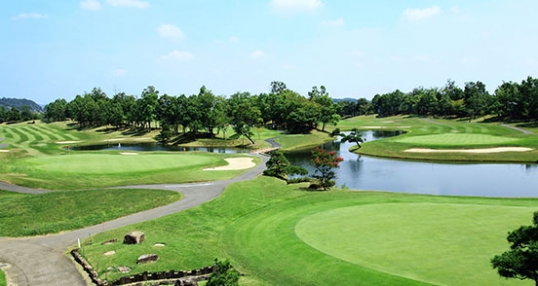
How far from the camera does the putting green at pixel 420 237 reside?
64.8 feet

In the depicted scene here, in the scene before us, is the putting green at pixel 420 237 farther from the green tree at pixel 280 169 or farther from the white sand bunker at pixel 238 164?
the white sand bunker at pixel 238 164

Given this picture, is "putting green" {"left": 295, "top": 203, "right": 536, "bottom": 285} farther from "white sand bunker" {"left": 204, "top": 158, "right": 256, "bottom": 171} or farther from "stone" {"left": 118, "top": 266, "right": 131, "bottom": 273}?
"white sand bunker" {"left": 204, "top": 158, "right": 256, "bottom": 171}

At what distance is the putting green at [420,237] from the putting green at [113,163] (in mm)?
34567

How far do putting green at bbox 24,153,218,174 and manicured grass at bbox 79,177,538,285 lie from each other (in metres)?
25.4

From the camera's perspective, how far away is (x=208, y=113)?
113875 mm

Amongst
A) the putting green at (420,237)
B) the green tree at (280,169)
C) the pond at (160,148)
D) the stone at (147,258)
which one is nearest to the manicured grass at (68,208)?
the stone at (147,258)

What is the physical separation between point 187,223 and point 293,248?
10.6m

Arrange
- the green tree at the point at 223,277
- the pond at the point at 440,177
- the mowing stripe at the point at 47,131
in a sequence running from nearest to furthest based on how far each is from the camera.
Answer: the green tree at the point at 223,277 → the pond at the point at 440,177 → the mowing stripe at the point at 47,131

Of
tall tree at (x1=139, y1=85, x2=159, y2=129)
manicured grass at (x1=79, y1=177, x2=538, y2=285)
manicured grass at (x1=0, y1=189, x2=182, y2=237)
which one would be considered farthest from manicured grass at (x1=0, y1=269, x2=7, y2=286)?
tall tree at (x1=139, y1=85, x2=159, y2=129)

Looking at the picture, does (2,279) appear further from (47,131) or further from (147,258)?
(47,131)

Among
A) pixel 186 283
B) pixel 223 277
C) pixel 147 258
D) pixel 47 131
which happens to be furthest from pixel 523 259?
pixel 47 131

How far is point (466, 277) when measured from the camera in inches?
733

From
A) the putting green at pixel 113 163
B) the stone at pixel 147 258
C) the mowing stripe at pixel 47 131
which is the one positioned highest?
the mowing stripe at pixel 47 131

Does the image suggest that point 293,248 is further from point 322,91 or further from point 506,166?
point 322,91
